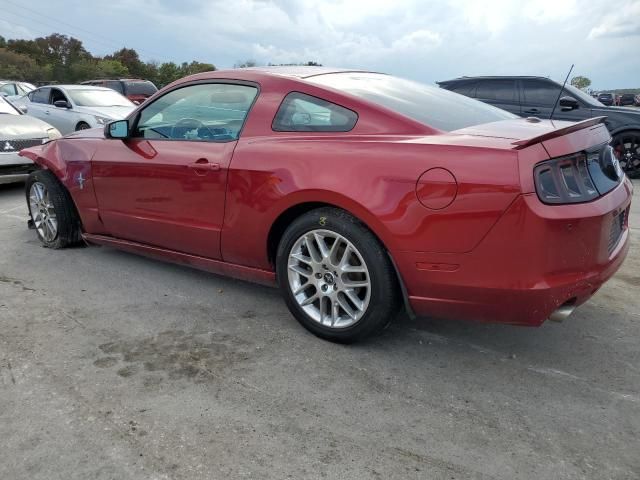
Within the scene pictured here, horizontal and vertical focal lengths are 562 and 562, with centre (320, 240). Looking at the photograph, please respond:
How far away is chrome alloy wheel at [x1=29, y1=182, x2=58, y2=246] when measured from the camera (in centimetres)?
474

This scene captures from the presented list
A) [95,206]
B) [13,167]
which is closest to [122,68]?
[13,167]

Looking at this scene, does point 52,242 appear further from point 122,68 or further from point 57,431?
point 122,68

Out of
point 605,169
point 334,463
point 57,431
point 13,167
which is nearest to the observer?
point 334,463

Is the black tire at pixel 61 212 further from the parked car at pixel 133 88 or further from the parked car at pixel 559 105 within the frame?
the parked car at pixel 133 88

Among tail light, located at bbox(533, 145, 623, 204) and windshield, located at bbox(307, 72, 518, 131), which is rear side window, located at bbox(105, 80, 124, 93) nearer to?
windshield, located at bbox(307, 72, 518, 131)

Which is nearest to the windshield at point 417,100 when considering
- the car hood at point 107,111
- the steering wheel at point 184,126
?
the steering wheel at point 184,126

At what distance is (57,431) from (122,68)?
61.3m

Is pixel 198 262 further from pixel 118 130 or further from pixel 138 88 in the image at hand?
pixel 138 88

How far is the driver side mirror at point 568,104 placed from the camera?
26.8 ft

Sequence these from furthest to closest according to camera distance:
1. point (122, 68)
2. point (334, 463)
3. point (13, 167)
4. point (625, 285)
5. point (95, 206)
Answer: point (122, 68) → point (13, 167) → point (95, 206) → point (625, 285) → point (334, 463)

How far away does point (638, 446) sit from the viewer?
2223 mm

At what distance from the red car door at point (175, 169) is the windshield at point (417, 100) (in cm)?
61

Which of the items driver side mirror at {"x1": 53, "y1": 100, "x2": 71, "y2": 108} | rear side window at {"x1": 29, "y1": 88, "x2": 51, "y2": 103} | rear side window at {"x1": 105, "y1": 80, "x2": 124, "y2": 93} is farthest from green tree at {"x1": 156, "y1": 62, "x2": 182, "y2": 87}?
driver side mirror at {"x1": 53, "y1": 100, "x2": 71, "y2": 108}

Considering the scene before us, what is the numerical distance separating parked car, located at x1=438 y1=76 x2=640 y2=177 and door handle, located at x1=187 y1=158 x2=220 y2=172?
661 cm
